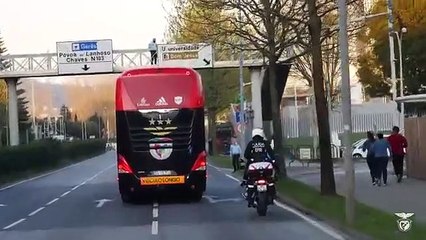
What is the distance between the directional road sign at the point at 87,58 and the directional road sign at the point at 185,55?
2928 millimetres

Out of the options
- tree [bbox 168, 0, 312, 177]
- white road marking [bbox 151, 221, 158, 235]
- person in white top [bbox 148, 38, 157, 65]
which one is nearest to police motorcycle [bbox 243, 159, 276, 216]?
white road marking [bbox 151, 221, 158, 235]

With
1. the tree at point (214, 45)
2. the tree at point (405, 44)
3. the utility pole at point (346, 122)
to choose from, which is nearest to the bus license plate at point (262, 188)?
the utility pole at point (346, 122)

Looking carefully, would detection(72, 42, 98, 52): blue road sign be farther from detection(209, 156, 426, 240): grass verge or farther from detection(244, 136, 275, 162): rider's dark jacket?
detection(244, 136, 275, 162): rider's dark jacket

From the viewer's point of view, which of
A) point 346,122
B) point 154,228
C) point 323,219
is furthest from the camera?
point 154,228

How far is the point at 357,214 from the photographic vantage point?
1883 centimetres

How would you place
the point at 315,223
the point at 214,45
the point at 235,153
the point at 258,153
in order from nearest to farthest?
the point at 315,223 → the point at 258,153 → the point at 214,45 → the point at 235,153

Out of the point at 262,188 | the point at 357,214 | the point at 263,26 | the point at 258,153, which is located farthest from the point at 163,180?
the point at 263,26

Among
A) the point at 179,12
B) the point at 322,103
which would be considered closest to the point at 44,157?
the point at 179,12

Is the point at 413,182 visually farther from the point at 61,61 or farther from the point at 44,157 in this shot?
the point at 44,157

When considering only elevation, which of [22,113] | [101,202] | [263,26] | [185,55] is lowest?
[101,202]

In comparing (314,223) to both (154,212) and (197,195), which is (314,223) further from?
(197,195)

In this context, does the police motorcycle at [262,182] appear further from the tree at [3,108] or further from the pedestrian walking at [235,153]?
the tree at [3,108]

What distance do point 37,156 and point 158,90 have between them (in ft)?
116

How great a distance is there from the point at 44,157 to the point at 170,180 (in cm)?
3923
